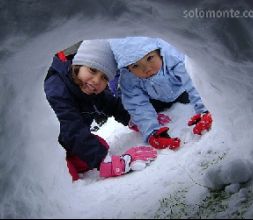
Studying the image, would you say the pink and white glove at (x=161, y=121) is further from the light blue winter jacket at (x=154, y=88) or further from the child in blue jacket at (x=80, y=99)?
the child in blue jacket at (x=80, y=99)

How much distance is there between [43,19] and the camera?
205cm

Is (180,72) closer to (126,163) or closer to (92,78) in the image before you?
(92,78)

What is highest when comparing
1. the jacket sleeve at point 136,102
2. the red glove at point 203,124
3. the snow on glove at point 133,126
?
the jacket sleeve at point 136,102

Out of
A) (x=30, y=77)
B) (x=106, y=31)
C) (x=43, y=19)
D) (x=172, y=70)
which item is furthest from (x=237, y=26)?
(x=172, y=70)

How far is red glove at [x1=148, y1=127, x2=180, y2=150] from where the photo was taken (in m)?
3.32

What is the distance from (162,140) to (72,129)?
809 millimetres

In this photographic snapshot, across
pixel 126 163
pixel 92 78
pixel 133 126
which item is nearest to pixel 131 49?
pixel 92 78

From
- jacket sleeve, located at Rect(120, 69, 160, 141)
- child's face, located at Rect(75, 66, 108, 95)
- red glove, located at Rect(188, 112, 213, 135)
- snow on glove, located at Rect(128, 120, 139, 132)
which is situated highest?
child's face, located at Rect(75, 66, 108, 95)

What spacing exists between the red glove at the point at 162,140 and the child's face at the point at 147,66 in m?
0.54

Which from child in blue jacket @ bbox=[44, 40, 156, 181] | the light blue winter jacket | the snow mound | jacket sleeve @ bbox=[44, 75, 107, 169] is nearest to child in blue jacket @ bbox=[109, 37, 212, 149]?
the light blue winter jacket

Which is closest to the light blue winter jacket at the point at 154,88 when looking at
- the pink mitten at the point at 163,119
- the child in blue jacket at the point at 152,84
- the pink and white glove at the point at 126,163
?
the child in blue jacket at the point at 152,84

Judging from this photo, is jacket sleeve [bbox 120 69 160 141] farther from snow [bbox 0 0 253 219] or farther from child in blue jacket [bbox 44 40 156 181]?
snow [bbox 0 0 253 219]

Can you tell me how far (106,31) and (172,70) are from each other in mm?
1650

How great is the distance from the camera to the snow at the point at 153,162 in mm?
2094
